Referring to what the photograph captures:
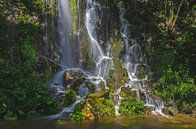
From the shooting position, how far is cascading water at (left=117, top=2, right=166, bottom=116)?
52.1 ft

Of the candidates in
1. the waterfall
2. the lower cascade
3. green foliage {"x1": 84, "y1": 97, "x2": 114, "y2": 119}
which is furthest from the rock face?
green foliage {"x1": 84, "y1": 97, "x2": 114, "y2": 119}

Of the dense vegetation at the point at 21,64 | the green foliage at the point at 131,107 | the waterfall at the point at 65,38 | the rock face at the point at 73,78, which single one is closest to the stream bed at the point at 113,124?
the green foliage at the point at 131,107

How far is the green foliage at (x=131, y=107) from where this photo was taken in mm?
15109

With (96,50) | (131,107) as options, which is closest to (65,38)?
(96,50)

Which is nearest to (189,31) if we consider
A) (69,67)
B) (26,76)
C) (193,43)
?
(193,43)

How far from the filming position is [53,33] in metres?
17.9

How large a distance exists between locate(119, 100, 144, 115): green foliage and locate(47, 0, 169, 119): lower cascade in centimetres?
16

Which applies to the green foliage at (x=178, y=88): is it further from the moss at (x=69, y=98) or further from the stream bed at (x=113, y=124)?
the moss at (x=69, y=98)

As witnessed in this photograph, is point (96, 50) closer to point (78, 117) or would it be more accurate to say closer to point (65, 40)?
point (65, 40)

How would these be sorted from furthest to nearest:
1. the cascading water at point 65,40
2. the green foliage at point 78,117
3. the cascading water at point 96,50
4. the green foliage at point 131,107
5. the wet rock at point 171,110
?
1. the cascading water at point 65,40
2. the cascading water at point 96,50
3. the wet rock at point 171,110
4. the green foliage at point 131,107
5. the green foliage at point 78,117

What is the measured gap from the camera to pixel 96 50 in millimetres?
17984

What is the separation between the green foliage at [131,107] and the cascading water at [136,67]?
1.41 ft

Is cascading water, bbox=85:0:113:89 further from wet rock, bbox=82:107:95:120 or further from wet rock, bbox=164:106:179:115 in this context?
wet rock, bbox=164:106:179:115

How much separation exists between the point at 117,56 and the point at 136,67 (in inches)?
37.1
